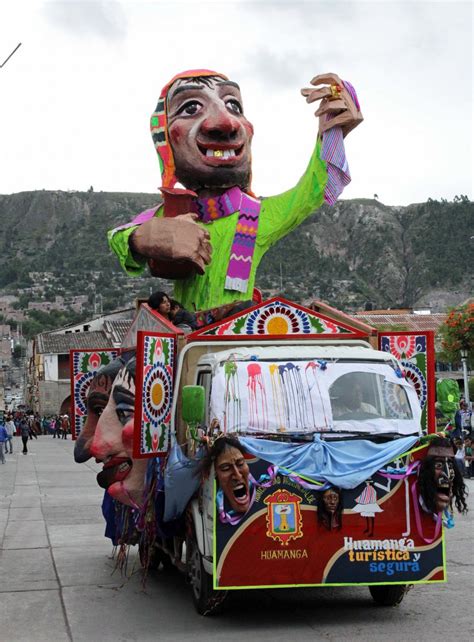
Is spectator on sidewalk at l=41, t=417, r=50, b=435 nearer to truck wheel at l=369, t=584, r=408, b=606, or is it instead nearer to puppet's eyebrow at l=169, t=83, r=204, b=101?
puppet's eyebrow at l=169, t=83, r=204, b=101

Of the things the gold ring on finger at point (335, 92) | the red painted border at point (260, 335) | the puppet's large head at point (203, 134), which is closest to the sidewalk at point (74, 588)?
the red painted border at point (260, 335)

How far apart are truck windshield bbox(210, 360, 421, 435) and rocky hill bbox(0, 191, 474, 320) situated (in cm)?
9382

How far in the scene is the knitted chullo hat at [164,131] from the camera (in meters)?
11.7

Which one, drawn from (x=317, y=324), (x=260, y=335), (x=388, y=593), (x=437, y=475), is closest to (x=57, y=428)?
(x=317, y=324)

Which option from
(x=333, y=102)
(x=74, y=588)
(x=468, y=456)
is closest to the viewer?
(x=74, y=588)

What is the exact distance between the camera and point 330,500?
7.75 meters

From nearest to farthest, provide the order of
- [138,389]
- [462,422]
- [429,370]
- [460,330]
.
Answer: [138,389]
[429,370]
[462,422]
[460,330]

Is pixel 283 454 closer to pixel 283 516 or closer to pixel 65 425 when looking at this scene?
pixel 283 516

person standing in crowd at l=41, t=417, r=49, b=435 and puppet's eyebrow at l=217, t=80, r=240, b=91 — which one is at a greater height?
puppet's eyebrow at l=217, t=80, r=240, b=91

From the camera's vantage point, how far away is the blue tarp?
779 centimetres

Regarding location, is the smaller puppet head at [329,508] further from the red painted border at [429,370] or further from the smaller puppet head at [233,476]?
the red painted border at [429,370]

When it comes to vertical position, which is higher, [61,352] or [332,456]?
[61,352]

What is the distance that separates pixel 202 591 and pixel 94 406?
2965 mm

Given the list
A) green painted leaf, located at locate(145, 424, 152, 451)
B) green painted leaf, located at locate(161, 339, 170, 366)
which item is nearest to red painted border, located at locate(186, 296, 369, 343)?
green painted leaf, located at locate(161, 339, 170, 366)
